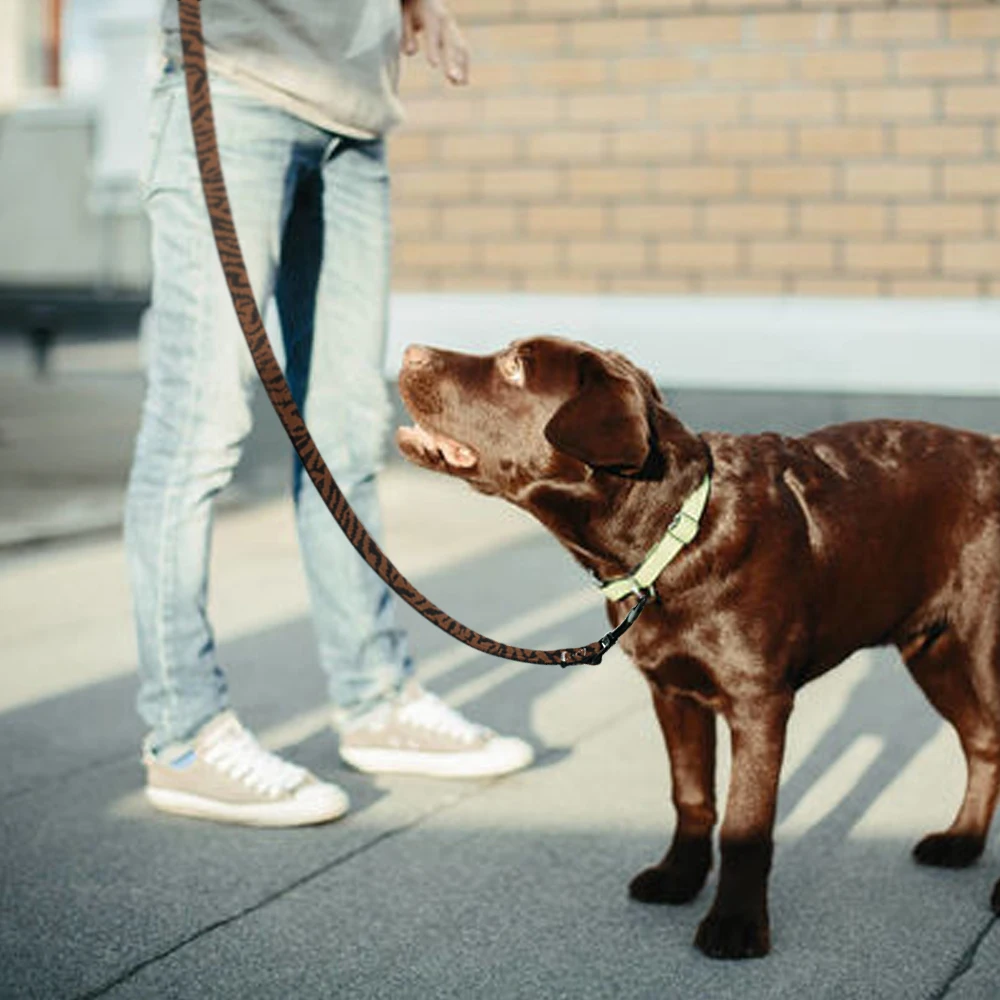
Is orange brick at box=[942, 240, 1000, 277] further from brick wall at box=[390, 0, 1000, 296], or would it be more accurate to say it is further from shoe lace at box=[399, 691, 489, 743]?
shoe lace at box=[399, 691, 489, 743]

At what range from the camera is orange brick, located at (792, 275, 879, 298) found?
8.09 m

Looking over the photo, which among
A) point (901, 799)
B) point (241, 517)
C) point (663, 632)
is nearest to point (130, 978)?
point (663, 632)

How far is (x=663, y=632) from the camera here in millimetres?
3176

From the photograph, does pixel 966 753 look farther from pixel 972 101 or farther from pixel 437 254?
pixel 437 254

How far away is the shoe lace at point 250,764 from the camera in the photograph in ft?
12.7

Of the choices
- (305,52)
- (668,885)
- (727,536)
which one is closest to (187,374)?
(305,52)

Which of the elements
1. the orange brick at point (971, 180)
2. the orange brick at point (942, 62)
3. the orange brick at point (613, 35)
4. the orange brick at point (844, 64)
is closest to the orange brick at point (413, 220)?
the orange brick at point (613, 35)

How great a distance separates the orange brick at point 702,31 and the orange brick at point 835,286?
1138mm

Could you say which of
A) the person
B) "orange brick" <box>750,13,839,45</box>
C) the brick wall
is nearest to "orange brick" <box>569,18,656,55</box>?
the brick wall

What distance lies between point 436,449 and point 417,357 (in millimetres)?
181

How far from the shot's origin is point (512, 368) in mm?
3248

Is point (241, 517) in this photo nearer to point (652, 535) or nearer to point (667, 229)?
point (667, 229)

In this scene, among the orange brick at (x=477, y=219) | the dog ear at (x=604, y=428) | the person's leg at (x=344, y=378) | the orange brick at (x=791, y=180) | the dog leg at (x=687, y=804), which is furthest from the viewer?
the orange brick at (x=477, y=219)

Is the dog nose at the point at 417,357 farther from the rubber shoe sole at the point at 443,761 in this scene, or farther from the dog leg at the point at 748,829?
the rubber shoe sole at the point at 443,761
